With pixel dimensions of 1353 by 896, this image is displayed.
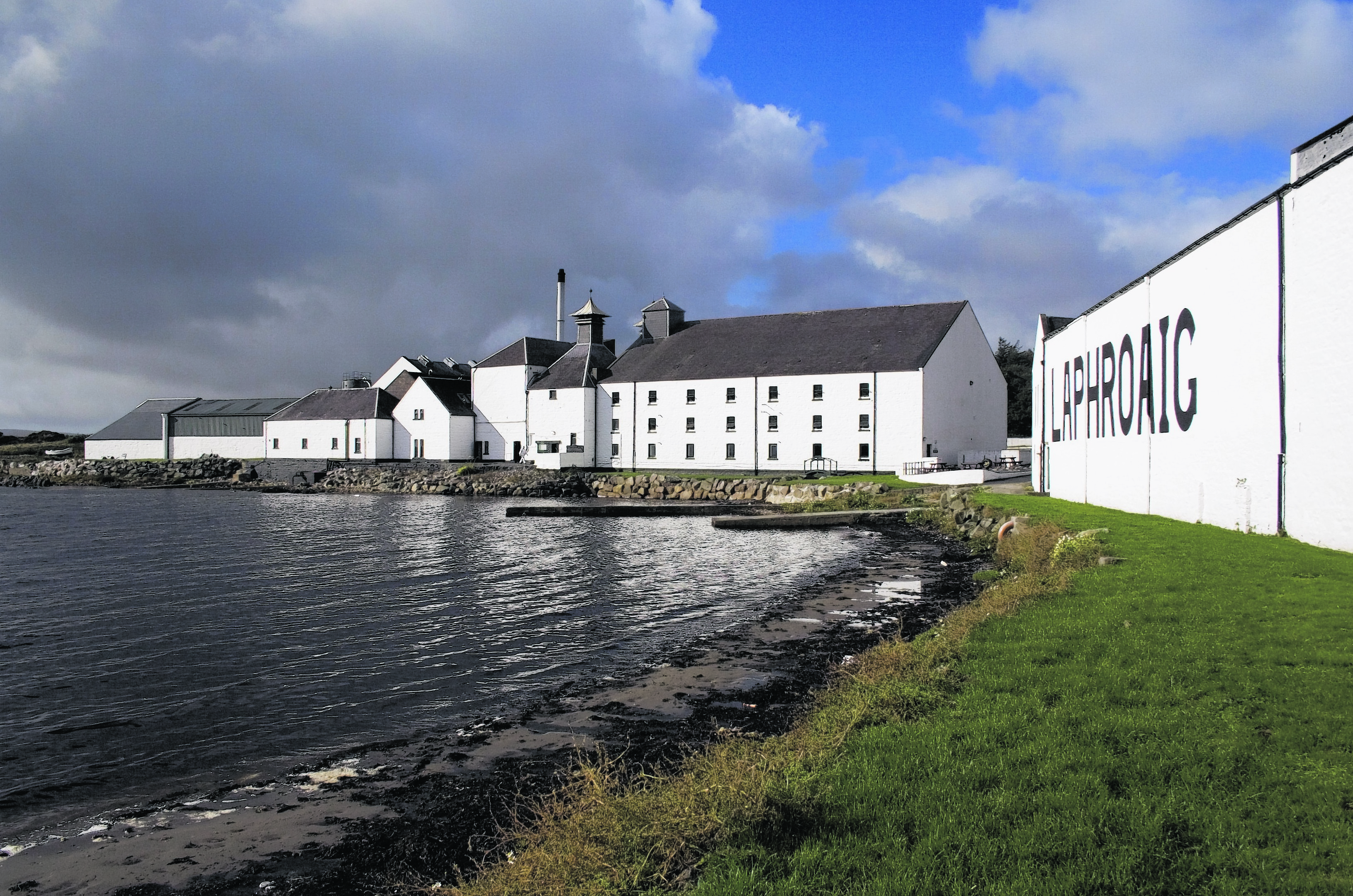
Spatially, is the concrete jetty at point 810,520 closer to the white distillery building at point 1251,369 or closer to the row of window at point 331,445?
the white distillery building at point 1251,369

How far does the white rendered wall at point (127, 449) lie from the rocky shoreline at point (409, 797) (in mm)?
94549

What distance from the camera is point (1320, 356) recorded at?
46.3 feet

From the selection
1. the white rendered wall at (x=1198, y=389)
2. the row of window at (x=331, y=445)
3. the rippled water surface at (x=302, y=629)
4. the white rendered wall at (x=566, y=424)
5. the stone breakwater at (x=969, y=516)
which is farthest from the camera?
the row of window at (x=331, y=445)

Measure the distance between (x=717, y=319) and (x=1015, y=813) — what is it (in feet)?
208

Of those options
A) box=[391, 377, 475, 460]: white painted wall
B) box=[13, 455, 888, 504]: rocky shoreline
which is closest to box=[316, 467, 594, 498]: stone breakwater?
box=[13, 455, 888, 504]: rocky shoreline

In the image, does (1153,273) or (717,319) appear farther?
(717,319)

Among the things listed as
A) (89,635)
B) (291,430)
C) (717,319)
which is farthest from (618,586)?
(291,430)

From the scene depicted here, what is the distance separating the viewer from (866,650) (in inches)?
458

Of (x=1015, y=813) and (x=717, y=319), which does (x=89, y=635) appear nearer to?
(x=1015, y=813)

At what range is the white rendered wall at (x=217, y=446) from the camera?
85.8 metres

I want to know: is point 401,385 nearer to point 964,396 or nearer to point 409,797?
point 964,396

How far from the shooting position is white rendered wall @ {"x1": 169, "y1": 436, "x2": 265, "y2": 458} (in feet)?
281

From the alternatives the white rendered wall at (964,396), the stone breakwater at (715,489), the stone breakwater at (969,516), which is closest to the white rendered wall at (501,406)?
the stone breakwater at (715,489)

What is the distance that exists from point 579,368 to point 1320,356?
5715 centimetres
